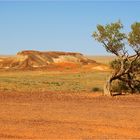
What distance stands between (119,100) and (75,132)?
1353 cm

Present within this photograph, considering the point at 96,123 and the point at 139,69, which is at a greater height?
the point at 139,69

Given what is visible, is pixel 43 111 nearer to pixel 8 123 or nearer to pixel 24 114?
pixel 24 114

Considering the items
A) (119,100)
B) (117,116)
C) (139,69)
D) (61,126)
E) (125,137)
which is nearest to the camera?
(125,137)

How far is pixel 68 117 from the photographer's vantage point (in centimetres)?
2048

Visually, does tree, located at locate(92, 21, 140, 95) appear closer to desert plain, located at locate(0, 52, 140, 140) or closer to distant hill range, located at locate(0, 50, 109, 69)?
desert plain, located at locate(0, 52, 140, 140)

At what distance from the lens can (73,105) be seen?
25953mm

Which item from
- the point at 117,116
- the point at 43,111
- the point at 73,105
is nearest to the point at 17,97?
the point at 73,105

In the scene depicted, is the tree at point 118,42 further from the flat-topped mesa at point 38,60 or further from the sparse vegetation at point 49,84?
the flat-topped mesa at point 38,60

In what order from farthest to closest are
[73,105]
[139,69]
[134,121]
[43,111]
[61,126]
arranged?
[139,69], [73,105], [43,111], [134,121], [61,126]

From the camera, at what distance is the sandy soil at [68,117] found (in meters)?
15.9

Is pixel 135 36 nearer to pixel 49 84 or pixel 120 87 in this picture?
pixel 120 87

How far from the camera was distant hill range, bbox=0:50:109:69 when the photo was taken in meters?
92.5

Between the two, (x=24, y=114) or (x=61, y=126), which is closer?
(x=61, y=126)

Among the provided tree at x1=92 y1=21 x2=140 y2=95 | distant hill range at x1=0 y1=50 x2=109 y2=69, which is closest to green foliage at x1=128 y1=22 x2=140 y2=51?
tree at x1=92 y1=21 x2=140 y2=95
